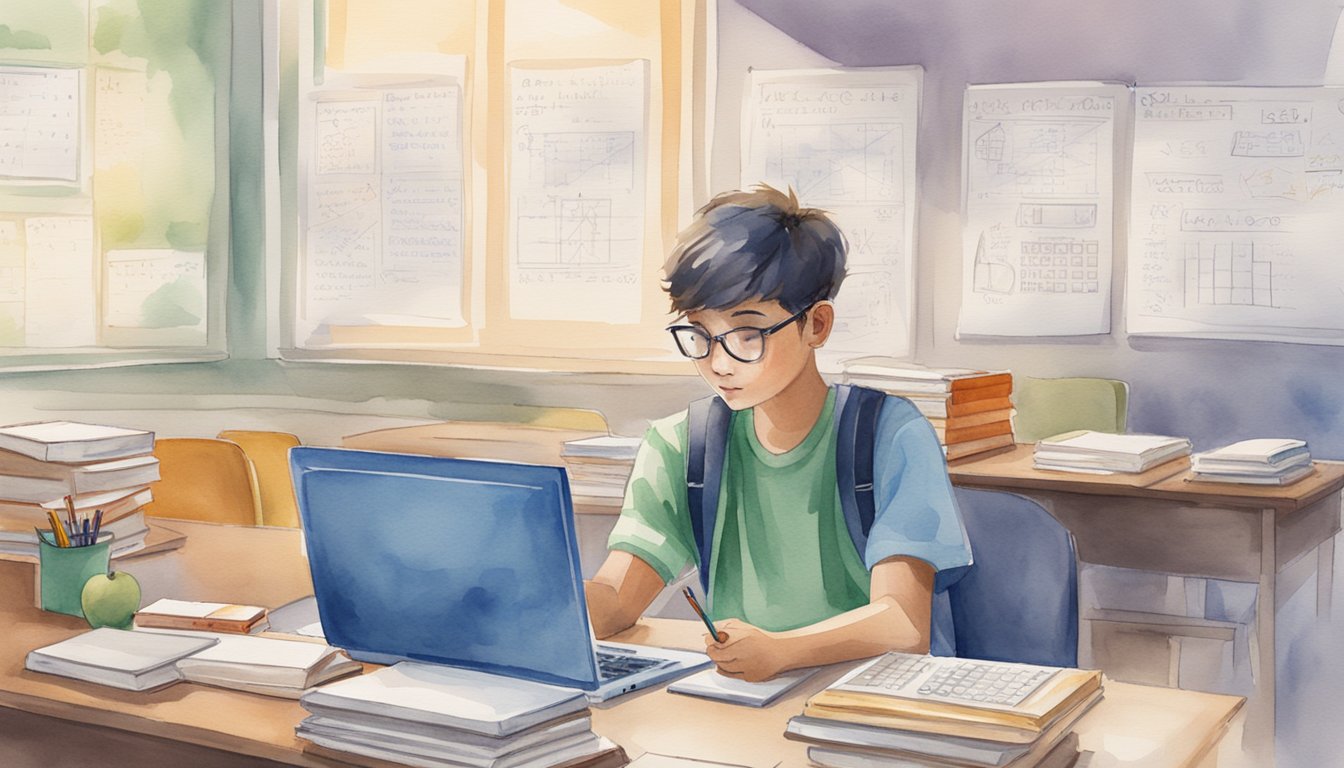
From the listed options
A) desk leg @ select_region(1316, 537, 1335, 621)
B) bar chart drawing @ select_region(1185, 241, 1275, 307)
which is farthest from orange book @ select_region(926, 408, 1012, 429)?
desk leg @ select_region(1316, 537, 1335, 621)

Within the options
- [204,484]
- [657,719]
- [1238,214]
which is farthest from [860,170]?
[657,719]

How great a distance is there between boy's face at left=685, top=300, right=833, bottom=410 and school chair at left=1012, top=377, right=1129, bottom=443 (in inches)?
73.0

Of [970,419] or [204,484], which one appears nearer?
[204,484]

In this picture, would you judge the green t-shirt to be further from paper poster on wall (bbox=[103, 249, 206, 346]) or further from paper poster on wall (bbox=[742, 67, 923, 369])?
paper poster on wall (bbox=[103, 249, 206, 346])

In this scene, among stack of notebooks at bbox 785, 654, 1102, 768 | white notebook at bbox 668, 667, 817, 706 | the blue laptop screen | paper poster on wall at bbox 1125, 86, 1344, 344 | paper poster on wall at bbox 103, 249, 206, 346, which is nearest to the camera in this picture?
stack of notebooks at bbox 785, 654, 1102, 768

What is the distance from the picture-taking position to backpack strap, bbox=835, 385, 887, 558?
5.85ft

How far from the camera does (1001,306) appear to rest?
3523 millimetres

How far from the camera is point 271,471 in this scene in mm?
3469

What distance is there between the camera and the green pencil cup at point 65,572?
6.11 feet

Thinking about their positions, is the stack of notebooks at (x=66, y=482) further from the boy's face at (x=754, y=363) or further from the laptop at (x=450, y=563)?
the boy's face at (x=754, y=363)

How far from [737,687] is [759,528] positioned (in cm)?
42

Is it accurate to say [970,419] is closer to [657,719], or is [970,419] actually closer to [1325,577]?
[1325,577]

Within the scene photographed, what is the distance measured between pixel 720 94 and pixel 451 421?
4.37 feet

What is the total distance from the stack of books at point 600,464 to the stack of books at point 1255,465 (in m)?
1.27
